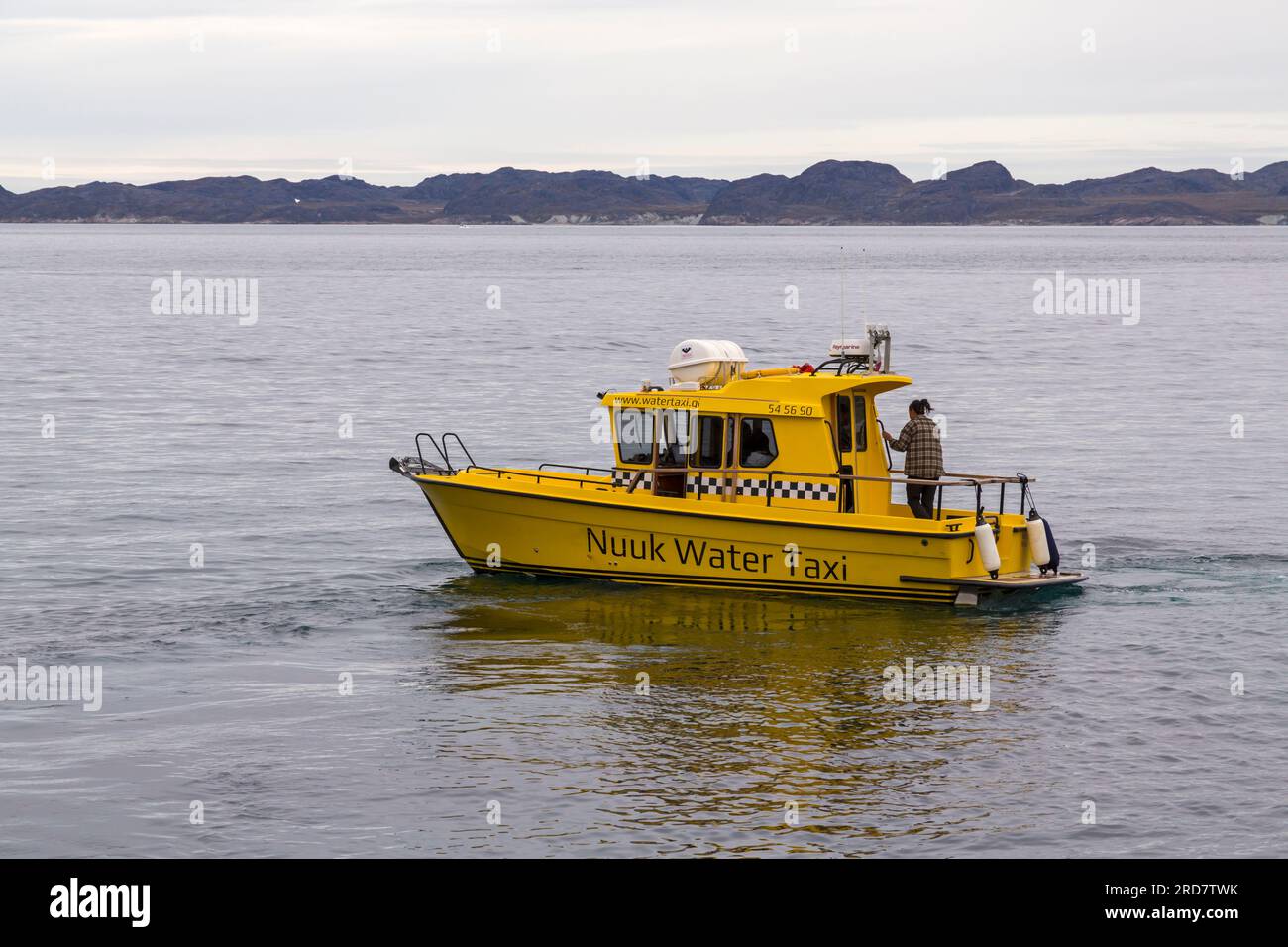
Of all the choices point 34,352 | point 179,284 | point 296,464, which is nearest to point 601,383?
point 296,464

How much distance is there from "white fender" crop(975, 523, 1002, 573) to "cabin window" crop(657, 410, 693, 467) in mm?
3686

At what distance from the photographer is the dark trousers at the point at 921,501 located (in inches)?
765

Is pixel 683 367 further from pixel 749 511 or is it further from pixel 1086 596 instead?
pixel 1086 596

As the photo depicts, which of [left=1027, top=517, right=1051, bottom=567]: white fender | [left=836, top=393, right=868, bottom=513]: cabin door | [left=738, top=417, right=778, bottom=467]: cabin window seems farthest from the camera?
[left=738, top=417, right=778, bottom=467]: cabin window

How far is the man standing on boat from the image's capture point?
19219 millimetres

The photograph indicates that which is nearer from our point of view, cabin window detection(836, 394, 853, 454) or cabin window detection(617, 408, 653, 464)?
cabin window detection(836, 394, 853, 454)

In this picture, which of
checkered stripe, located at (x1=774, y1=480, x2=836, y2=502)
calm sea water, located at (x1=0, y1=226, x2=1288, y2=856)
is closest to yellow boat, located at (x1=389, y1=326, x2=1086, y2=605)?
checkered stripe, located at (x1=774, y1=480, x2=836, y2=502)

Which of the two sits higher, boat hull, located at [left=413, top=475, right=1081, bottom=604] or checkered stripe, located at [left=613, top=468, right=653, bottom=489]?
checkered stripe, located at [left=613, top=468, right=653, bottom=489]

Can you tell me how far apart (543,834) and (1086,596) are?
10.1 meters

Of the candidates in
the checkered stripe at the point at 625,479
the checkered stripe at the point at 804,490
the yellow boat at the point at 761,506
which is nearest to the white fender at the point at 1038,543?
the yellow boat at the point at 761,506

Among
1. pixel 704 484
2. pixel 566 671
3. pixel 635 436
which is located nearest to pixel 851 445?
pixel 704 484

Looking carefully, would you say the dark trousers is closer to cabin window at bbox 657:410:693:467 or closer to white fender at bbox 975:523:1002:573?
white fender at bbox 975:523:1002:573

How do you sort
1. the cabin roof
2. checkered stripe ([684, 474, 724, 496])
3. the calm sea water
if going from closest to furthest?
the calm sea water, the cabin roof, checkered stripe ([684, 474, 724, 496])

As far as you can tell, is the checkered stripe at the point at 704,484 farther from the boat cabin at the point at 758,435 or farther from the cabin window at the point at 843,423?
the cabin window at the point at 843,423
